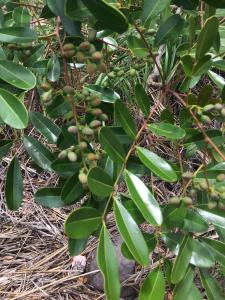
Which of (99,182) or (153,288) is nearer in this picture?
(99,182)

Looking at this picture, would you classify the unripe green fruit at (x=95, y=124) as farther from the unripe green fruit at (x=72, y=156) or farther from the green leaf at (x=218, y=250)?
the green leaf at (x=218, y=250)

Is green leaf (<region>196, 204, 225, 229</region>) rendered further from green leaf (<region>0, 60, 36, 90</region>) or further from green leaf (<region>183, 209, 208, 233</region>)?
green leaf (<region>0, 60, 36, 90</region>)

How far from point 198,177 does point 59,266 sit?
111cm

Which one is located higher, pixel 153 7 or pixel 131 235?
pixel 153 7

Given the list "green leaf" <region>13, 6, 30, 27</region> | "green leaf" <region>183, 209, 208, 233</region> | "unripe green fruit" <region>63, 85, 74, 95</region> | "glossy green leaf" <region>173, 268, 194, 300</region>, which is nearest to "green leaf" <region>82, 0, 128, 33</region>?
"unripe green fruit" <region>63, 85, 74, 95</region>

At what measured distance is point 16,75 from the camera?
72 cm

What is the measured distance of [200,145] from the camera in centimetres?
80

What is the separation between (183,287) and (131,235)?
19 cm

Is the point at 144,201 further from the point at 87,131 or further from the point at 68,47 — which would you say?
the point at 68,47

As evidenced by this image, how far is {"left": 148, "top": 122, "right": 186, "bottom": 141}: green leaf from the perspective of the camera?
0.73 meters

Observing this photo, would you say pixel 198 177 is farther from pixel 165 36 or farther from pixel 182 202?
pixel 165 36

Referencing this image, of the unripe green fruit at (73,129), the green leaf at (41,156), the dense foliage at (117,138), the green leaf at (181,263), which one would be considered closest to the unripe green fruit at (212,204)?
the dense foliage at (117,138)

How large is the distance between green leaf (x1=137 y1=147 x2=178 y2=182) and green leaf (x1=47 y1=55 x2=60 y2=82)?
20 centimetres

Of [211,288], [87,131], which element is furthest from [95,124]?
[211,288]
